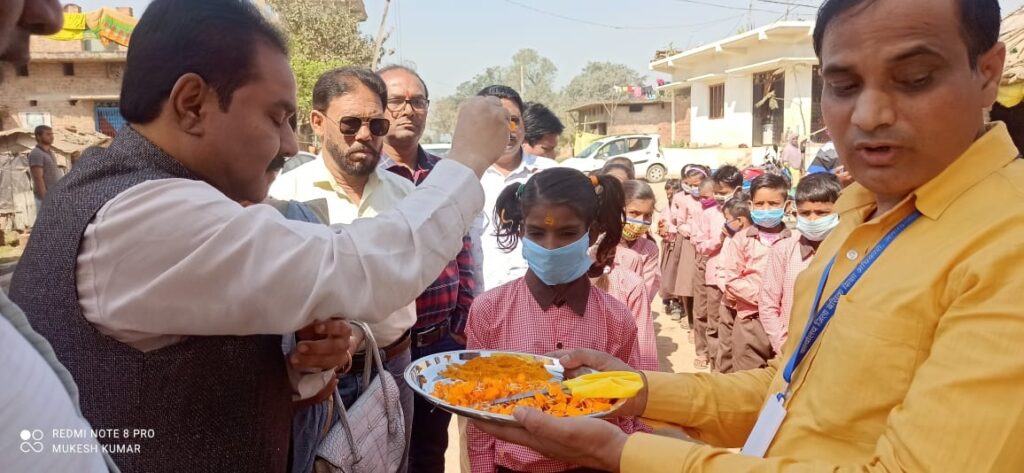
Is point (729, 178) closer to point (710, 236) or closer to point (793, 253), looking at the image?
point (710, 236)

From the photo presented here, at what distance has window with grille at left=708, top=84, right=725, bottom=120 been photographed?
27.5 m

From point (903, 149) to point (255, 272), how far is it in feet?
4.87

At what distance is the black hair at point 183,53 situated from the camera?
5.32 feet

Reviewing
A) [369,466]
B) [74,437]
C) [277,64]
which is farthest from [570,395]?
[74,437]

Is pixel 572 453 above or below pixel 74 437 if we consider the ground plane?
below

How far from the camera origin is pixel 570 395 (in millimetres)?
2152

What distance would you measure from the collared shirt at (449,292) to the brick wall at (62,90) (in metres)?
25.0

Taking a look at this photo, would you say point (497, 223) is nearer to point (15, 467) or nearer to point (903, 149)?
point (903, 149)

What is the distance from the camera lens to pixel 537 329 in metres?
2.98

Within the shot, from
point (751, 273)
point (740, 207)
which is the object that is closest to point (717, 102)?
point (740, 207)

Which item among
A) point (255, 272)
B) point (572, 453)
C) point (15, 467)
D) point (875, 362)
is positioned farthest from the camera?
point (572, 453)

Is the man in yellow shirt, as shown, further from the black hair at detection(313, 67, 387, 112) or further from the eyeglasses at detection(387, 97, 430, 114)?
the eyeglasses at detection(387, 97, 430, 114)

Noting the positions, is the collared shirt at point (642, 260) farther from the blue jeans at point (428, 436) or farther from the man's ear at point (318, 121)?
the man's ear at point (318, 121)

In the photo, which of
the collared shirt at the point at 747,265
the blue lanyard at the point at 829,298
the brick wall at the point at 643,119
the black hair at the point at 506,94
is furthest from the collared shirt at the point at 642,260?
the brick wall at the point at 643,119
